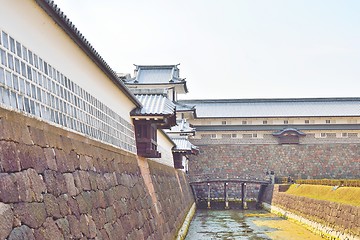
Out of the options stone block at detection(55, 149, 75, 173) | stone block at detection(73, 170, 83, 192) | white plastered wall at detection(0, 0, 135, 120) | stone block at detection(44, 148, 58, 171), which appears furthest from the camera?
stone block at detection(73, 170, 83, 192)

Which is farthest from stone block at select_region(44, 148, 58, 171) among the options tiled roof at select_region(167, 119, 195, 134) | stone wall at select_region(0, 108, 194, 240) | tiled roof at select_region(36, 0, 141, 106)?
tiled roof at select_region(167, 119, 195, 134)

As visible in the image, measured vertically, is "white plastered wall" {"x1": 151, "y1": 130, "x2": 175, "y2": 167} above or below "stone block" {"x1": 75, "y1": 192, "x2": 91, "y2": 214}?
above

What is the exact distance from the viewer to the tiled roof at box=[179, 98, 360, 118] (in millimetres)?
41844

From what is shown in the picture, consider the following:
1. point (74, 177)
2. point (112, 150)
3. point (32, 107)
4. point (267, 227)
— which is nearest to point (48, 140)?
point (32, 107)

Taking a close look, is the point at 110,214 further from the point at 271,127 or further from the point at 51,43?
the point at 271,127

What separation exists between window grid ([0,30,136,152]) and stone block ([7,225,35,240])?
1.26m

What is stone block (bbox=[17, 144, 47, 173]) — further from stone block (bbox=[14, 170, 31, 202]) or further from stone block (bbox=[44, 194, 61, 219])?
stone block (bbox=[44, 194, 61, 219])

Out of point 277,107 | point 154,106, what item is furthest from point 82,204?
point 277,107

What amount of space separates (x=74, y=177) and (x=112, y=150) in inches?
129

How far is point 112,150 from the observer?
9484mm

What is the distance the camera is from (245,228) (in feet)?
75.4

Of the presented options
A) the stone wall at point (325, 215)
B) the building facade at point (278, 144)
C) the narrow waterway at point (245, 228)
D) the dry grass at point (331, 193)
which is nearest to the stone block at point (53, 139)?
the stone wall at point (325, 215)

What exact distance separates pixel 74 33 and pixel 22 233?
11.7ft

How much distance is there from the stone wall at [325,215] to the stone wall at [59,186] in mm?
8189
